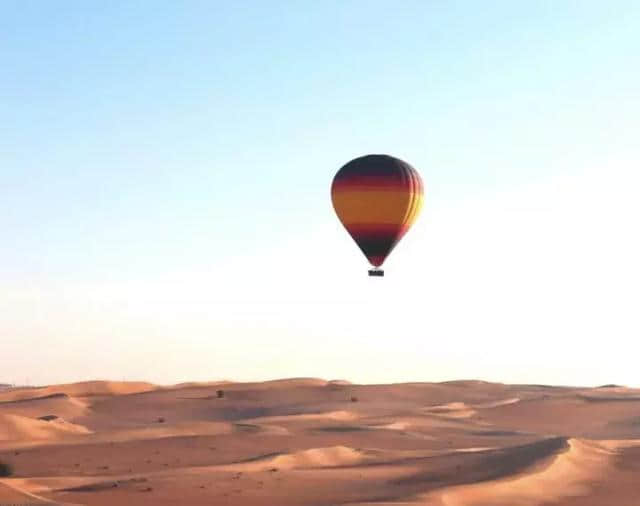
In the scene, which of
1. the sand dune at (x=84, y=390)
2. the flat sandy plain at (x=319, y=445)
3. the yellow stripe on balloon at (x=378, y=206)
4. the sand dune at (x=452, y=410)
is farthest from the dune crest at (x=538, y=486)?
the sand dune at (x=84, y=390)

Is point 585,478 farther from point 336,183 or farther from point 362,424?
point 362,424

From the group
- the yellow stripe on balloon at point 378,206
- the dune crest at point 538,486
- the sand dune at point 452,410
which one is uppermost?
the yellow stripe on balloon at point 378,206

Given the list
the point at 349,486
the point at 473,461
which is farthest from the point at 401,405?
the point at 349,486

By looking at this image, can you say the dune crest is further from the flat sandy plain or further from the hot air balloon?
the hot air balloon

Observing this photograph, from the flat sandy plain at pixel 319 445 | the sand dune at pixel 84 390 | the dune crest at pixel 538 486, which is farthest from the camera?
the sand dune at pixel 84 390

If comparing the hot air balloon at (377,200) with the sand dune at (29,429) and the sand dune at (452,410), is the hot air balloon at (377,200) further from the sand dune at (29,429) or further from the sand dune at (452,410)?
the sand dune at (452,410)

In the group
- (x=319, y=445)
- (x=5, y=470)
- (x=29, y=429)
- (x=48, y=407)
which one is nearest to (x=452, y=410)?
(x=48, y=407)

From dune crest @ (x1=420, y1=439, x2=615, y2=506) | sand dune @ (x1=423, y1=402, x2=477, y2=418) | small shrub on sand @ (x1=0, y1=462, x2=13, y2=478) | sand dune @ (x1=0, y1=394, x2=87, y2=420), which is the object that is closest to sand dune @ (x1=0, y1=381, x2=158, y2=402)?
sand dune @ (x1=0, y1=394, x2=87, y2=420)
